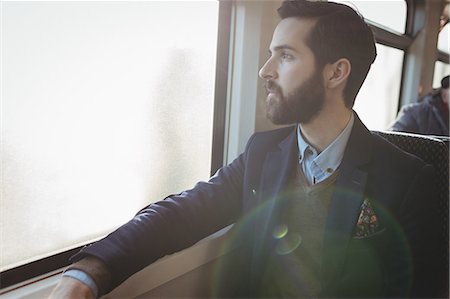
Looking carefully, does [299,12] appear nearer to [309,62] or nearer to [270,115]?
[309,62]

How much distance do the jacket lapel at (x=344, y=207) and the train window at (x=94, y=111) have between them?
58 centimetres

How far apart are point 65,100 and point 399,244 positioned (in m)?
0.94

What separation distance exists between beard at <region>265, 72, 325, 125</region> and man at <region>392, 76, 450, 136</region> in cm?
143

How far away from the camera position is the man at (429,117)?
214cm

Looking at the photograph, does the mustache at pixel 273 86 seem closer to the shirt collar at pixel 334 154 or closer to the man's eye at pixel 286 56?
the man's eye at pixel 286 56

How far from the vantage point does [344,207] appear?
0.96 metres

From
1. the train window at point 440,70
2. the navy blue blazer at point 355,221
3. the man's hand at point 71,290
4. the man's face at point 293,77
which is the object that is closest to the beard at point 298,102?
the man's face at point 293,77

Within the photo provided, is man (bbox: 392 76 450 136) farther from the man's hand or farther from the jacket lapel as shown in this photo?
the man's hand

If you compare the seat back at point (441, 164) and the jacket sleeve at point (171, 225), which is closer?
the jacket sleeve at point (171, 225)

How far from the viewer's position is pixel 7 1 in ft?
2.74

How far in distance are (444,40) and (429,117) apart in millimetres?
2202

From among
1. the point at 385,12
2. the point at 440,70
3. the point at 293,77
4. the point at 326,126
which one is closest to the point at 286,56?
the point at 293,77

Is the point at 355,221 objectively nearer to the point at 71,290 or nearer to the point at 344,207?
the point at 344,207

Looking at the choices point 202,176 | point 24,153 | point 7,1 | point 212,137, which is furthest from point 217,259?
point 7,1
